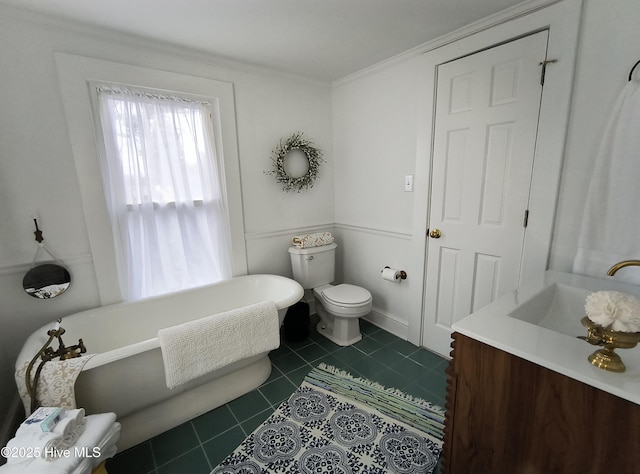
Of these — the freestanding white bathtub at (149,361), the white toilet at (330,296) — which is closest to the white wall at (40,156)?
the freestanding white bathtub at (149,361)

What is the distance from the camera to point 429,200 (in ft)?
7.21

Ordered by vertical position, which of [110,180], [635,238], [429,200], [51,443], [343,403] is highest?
[110,180]

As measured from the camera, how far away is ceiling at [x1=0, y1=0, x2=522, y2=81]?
1.56 m

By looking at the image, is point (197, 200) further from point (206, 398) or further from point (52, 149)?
point (206, 398)

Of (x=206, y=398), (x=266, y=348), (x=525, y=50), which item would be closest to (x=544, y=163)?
(x=525, y=50)

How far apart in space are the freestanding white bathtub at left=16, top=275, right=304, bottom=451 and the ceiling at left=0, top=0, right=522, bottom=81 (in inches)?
67.7

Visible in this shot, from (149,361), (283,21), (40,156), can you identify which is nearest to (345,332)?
(149,361)

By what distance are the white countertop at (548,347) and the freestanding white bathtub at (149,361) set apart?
1.24m

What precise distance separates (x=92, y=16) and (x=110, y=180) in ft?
3.02

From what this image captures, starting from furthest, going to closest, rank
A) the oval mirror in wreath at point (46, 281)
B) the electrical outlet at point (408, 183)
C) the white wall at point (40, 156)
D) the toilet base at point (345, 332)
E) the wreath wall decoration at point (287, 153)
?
the wreath wall decoration at point (287, 153) < the toilet base at point (345, 332) < the electrical outlet at point (408, 183) < the oval mirror in wreath at point (46, 281) < the white wall at point (40, 156)

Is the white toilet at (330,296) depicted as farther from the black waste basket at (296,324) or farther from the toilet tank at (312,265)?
the black waste basket at (296,324)

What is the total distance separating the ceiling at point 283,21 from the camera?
1.56 m

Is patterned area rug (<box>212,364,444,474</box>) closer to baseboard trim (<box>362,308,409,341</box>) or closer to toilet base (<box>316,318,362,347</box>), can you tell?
toilet base (<box>316,318,362,347</box>)

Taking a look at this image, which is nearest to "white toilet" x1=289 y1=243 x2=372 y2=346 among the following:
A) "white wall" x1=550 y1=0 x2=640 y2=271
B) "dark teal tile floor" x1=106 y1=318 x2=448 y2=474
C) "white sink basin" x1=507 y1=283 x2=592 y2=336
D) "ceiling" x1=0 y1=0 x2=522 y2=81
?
"dark teal tile floor" x1=106 y1=318 x2=448 y2=474
